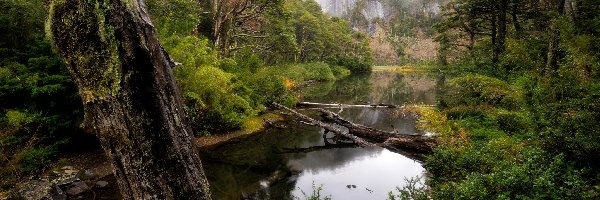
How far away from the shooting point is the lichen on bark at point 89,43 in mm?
2008

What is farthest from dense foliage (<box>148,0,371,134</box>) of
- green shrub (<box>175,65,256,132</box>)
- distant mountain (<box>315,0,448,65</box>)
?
distant mountain (<box>315,0,448,65</box>)

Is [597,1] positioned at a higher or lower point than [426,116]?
higher

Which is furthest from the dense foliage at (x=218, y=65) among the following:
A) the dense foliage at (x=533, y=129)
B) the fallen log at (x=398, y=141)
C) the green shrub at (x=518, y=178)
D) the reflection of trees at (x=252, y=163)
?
the green shrub at (x=518, y=178)

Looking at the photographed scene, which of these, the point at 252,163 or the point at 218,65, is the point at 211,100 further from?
the point at 252,163

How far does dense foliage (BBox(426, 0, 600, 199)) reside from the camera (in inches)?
237

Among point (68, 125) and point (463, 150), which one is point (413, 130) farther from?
point (68, 125)

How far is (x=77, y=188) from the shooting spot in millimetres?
9805

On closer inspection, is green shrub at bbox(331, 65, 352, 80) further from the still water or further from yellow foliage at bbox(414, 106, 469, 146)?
yellow foliage at bbox(414, 106, 469, 146)

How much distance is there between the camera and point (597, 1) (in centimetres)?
1423

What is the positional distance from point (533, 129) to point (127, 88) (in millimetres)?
8758

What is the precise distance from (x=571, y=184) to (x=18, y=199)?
10.8 m

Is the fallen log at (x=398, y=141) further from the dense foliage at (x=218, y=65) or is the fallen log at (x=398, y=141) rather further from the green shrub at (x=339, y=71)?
the green shrub at (x=339, y=71)

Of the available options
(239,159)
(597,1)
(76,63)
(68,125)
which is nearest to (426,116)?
(239,159)

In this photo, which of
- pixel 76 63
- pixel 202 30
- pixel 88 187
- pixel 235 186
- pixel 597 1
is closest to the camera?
pixel 76 63
